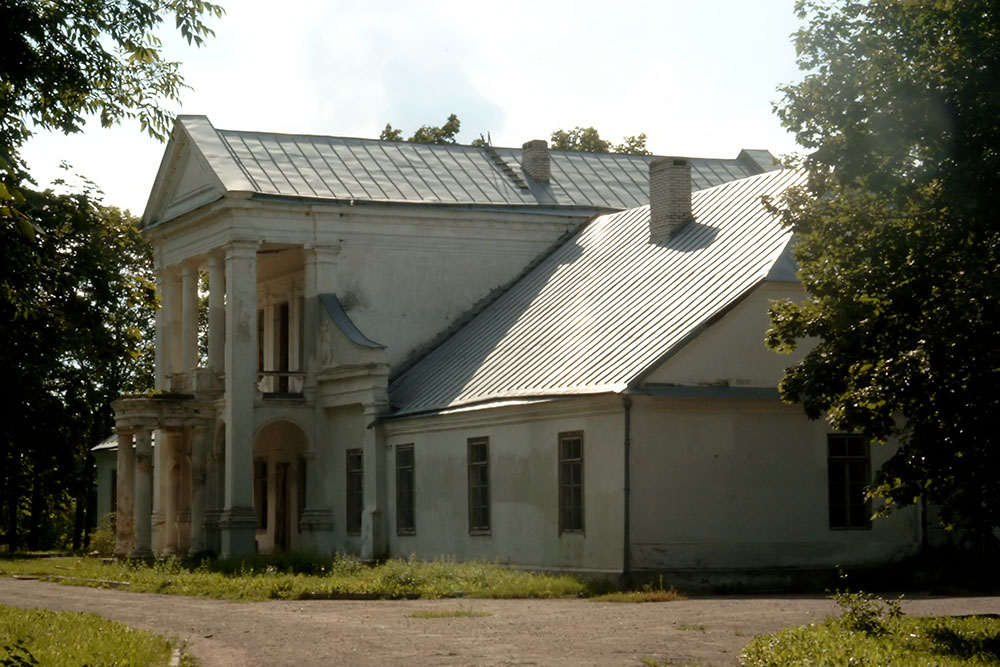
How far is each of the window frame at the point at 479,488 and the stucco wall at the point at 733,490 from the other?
16.0 ft

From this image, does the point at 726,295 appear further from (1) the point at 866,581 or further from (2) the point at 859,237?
(2) the point at 859,237

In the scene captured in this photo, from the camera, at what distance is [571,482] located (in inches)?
1061

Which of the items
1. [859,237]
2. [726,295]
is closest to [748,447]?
[726,295]

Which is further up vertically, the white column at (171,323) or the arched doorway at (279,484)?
the white column at (171,323)

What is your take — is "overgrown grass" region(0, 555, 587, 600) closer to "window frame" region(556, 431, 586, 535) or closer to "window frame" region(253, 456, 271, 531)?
"window frame" region(556, 431, 586, 535)

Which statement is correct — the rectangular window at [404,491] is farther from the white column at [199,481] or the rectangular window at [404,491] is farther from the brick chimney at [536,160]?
the brick chimney at [536,160]

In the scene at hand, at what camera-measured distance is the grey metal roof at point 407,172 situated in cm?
3744

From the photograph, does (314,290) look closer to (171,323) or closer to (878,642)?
(171,323)

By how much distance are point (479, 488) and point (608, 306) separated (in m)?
4.16

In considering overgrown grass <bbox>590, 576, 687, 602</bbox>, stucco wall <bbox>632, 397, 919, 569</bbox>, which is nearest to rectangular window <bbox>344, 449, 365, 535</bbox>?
stucco wall <bbox>632, 397, 919, 569</bbox>

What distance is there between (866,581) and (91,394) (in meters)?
15.1

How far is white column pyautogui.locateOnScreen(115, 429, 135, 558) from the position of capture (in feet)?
125

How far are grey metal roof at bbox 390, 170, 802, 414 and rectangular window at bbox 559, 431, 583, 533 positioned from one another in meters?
0.86

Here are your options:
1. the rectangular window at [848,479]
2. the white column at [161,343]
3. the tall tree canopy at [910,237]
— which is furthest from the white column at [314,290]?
the tall tree canopy at [910,237]
